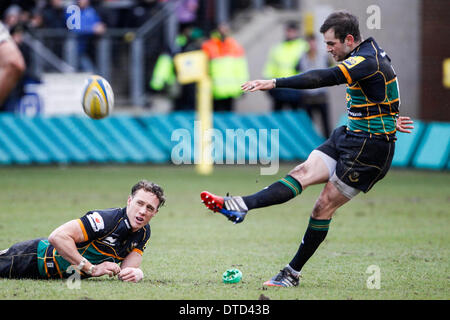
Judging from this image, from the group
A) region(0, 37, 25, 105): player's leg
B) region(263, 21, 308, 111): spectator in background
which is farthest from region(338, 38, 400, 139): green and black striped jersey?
region(263, 21, 308, 111): spectator in background

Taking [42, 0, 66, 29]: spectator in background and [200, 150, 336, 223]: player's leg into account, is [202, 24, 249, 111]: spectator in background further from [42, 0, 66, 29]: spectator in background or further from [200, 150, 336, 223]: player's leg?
[200, 150, 336, 223]: player's leg

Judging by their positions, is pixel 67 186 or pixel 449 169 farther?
pixel 449 169

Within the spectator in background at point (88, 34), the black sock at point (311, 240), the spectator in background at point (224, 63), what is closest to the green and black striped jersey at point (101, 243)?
the black sock at point (311, 240)

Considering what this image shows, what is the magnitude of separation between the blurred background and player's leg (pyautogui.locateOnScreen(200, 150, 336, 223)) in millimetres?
11428

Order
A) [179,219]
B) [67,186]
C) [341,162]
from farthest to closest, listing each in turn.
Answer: [67,186] → [179,219] → [341,162]

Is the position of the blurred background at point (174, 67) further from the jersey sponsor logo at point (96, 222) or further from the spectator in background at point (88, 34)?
the jersey sponsor logo at point (96, 222)

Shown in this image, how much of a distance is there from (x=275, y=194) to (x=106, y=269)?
1.49 meters

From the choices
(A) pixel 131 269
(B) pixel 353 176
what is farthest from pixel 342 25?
(A) pixel 131 269

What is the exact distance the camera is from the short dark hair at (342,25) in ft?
22.0

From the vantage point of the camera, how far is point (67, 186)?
15008mm

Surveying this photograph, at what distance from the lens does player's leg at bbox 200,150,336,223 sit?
621 cm
